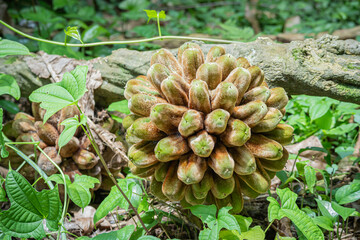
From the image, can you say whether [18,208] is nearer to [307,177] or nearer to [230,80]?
[230,80]

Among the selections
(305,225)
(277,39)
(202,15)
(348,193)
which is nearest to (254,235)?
(305,225)

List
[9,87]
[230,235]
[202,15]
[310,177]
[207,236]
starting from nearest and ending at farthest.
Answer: [207,236] → [230,235] → [310,177] → [9,87] → [202,15]

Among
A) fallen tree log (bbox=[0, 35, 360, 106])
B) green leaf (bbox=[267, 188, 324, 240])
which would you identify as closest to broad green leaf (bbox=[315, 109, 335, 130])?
fallen tree log (bbox=[0, 35, 360, 106])

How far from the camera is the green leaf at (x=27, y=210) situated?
3.97 feet

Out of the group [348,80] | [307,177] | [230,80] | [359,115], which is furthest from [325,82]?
[230,80]

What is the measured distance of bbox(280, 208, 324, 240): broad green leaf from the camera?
4.18 feet

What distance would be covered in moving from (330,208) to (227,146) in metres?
0.67

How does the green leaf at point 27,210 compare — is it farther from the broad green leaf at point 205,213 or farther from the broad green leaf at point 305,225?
the broad green leaf at point 305,225

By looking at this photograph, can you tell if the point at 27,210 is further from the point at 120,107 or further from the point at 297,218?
the point at 297,218

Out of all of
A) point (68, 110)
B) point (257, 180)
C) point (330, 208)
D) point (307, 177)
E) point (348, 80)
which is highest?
point (348, 80)

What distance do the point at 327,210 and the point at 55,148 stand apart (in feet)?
4.96

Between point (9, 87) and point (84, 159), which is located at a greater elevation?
point (9, 87)

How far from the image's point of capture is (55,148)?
1828 mm

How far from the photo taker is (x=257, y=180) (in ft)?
4.41
